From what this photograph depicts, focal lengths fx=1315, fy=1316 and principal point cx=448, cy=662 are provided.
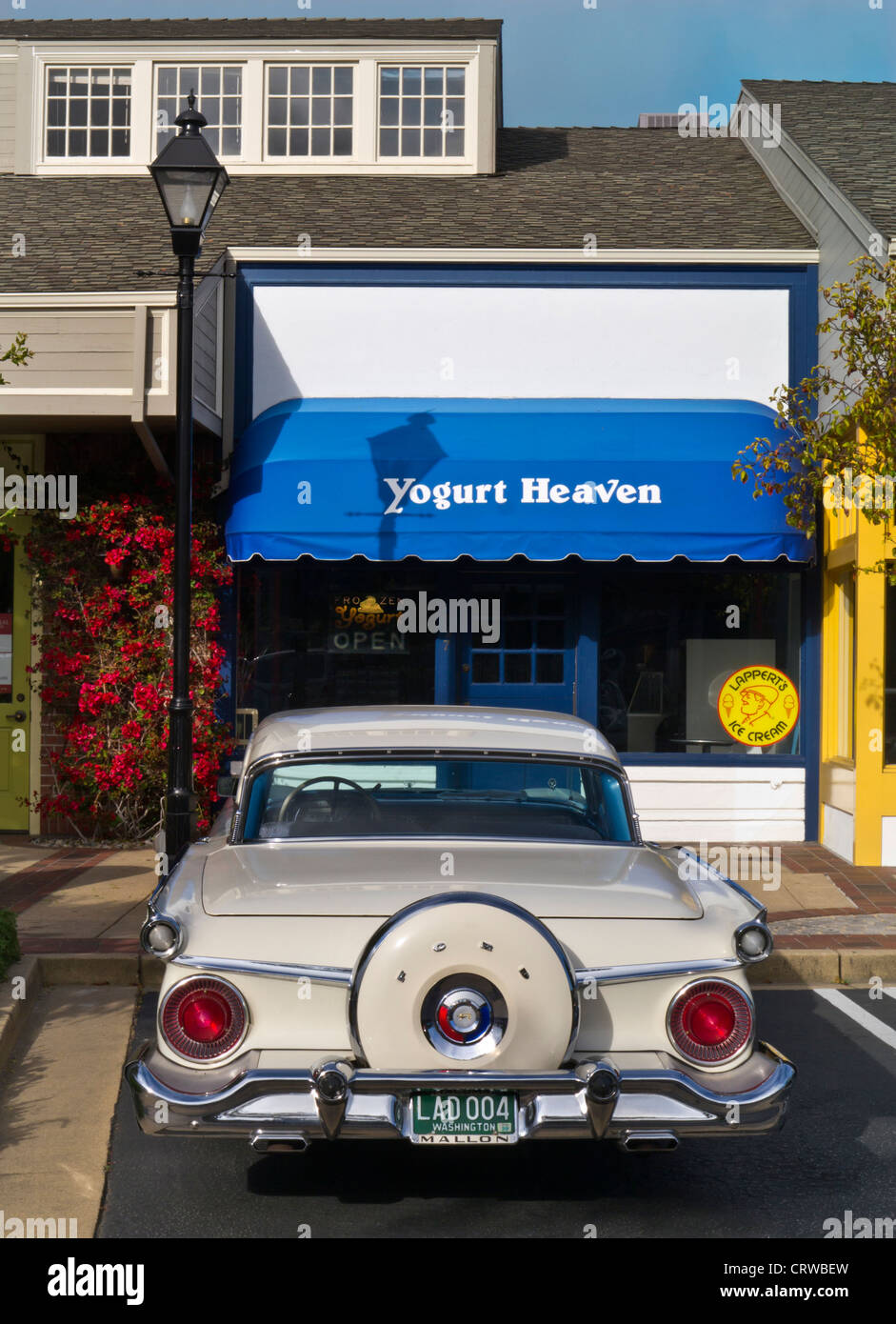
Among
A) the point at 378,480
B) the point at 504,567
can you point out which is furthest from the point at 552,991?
the point at 504,567

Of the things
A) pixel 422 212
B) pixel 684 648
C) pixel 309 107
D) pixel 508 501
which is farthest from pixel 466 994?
pixel 309 107

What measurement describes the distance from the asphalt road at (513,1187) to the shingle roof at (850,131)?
7739mm

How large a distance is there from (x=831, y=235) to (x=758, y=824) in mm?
5113

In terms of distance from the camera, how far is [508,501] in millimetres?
10500

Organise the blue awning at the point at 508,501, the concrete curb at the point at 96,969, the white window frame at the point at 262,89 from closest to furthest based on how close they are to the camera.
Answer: the concrete curb at the point at 96,969
the blue awning at the point at 508,501
the white window frame at the point at 262,89

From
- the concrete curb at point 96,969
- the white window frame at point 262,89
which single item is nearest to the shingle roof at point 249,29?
the white window frame at point 262,89

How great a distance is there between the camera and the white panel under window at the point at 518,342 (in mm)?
11586

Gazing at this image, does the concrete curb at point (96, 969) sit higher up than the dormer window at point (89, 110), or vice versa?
the dormer window at point (89, 110)

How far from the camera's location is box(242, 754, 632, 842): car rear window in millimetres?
4891

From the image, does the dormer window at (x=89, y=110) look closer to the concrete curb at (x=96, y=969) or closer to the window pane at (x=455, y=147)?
the window pane at (x=455, y=147)

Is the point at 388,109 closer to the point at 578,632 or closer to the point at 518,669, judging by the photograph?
the point at 578,632

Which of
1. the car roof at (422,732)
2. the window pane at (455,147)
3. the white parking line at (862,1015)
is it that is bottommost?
the white parking line at (862,1015)

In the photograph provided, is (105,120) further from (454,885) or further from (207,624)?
(454,885)

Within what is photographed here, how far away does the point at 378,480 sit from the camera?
10.5 metres
